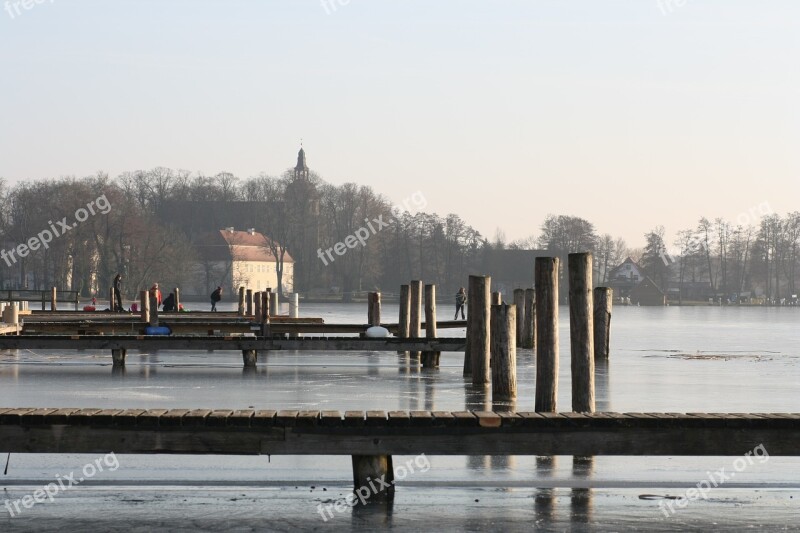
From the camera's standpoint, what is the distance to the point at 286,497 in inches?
408

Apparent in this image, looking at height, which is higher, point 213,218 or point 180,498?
point 213,218

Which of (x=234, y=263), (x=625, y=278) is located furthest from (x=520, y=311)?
(x=625, y=278)

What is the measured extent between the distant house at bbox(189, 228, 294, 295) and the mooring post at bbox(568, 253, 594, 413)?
131000mm

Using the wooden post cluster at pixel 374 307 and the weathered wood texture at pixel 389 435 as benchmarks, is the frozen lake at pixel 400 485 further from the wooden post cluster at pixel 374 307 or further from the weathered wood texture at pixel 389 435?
the wooden post cluster at pixel 374 307

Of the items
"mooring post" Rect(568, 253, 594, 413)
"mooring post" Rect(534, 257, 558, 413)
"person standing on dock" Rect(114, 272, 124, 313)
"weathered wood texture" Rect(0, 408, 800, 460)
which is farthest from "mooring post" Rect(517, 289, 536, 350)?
"weathered wood texture" Rect(0, 408, 800, 460)

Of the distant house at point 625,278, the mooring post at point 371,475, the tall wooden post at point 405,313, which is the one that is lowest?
the mooring post at point 371,475

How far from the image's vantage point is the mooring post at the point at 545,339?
48.7 ft

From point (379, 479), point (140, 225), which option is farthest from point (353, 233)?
point (379, 479)

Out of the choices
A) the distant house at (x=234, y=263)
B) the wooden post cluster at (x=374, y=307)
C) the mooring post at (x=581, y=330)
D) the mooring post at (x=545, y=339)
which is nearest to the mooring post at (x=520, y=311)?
the wooden post cluster at (x=374, y=307)

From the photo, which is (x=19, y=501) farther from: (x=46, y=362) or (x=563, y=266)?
(x=563, y=266)

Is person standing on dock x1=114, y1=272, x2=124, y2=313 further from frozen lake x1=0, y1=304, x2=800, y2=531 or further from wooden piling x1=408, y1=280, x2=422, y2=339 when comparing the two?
frozen lake x1=0, y1=304, x2=800, y2=531

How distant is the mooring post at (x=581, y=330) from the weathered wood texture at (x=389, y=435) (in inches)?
162

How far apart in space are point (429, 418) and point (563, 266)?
424ft

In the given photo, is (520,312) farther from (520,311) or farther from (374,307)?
(374,307)
